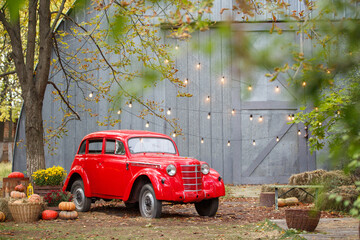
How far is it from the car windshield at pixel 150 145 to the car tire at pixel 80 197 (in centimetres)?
136

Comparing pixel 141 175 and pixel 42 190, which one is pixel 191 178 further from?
pixel 42 190

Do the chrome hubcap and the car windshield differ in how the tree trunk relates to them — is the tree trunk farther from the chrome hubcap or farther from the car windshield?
the chrome hubcap

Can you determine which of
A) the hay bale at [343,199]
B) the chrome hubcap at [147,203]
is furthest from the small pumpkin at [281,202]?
the chrome hubcap at [147,203]

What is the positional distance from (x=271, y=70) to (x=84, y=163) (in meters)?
7.99

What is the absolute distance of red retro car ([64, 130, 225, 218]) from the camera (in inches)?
293

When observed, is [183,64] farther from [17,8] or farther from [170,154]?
[17,8]

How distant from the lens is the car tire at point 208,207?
7.95 meters

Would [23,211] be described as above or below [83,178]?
below

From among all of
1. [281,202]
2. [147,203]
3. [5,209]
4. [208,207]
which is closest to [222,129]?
[281,202]

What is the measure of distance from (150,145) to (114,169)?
784 mm

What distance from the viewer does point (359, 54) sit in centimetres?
142

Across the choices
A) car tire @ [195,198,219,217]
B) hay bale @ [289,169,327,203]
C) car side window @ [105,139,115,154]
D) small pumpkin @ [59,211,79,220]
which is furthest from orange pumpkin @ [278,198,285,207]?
small pumpkin @ [59,211,79,220]

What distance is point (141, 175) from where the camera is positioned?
785 cm

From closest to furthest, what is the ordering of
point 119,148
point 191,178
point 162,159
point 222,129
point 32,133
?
point 191,178 → point 162,159 → point 119,148 → point 32,133 → point 222,129
